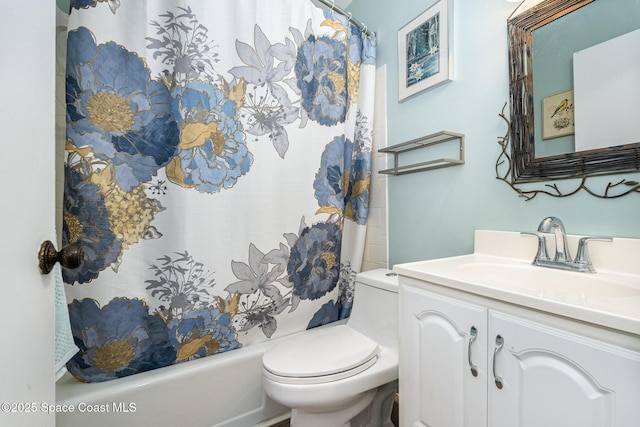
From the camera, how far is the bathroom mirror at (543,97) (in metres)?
0.92

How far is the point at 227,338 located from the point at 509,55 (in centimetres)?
174

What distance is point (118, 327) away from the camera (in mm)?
1206

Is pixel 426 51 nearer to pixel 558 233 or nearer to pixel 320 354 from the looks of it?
pixel 558 233

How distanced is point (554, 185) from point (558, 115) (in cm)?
25

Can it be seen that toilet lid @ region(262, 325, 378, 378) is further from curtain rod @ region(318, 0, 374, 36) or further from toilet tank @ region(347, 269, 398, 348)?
curtain rod @ region(318, 0, 374, 36)

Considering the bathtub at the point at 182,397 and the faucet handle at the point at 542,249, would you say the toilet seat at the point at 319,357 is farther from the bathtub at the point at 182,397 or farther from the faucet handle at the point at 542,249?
the faucet handle at the point at 542,249

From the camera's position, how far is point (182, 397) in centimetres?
127

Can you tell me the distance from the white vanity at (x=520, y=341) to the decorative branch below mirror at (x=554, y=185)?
0.15 m

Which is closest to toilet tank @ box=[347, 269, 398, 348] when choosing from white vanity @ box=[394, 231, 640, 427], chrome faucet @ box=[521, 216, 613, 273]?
white vanity @ box=[394, 231, 640, 427]

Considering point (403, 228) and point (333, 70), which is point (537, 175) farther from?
point (333, 70)

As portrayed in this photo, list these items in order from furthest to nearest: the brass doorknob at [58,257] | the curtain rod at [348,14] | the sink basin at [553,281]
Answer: the curtain rod at [348,14] < the sink basin at [553,281] < the brass doorknob at [58,257]

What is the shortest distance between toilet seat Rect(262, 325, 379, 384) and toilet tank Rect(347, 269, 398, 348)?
60 mm

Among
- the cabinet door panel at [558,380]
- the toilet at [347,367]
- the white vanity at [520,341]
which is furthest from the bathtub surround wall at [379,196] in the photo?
the cabinet door panel at [558,380]

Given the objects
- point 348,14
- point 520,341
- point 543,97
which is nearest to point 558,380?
point 520,341
